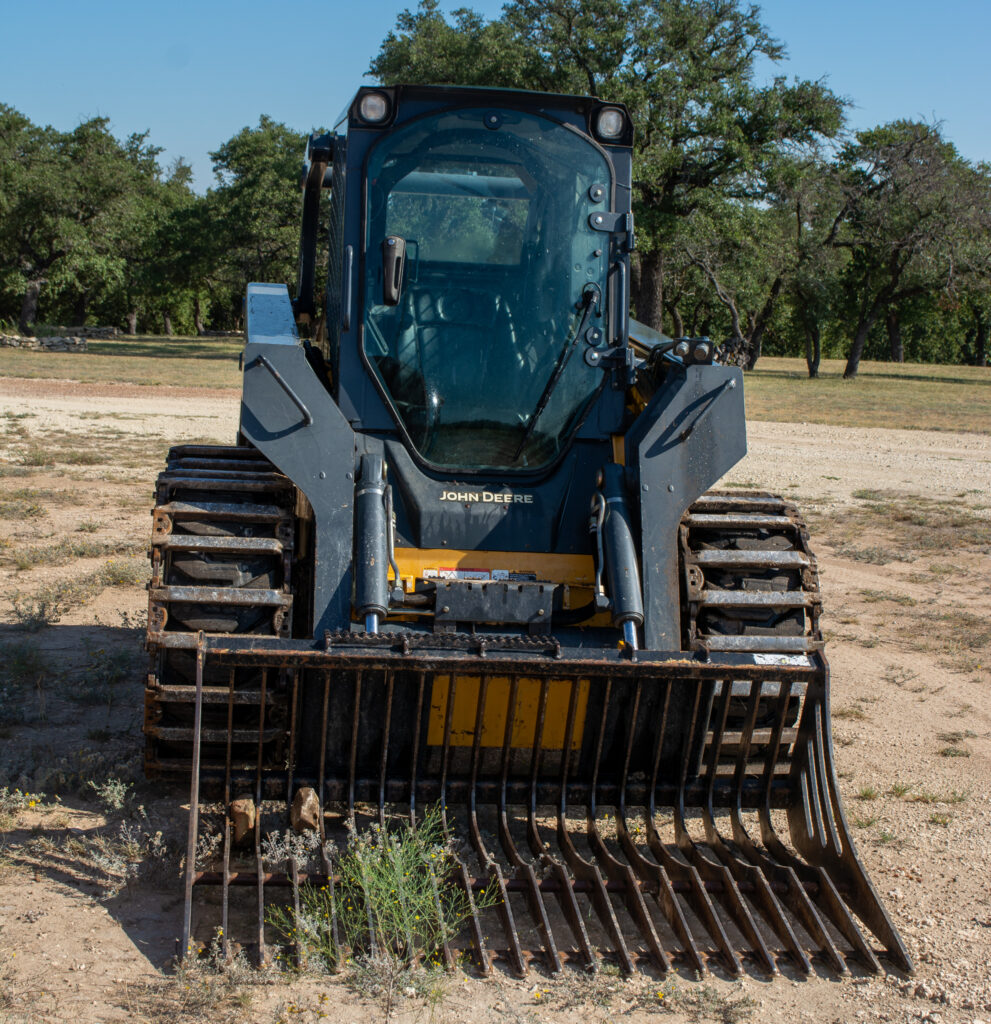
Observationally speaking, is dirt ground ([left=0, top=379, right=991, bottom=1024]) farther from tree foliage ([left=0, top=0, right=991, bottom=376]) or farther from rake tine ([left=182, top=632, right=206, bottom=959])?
tree foliage ([left=0, top=0, right=991, bottom=376])

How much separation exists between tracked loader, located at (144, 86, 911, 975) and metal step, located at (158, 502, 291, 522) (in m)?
0.01

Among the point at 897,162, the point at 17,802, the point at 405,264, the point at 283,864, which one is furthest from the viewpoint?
the point at 897,162

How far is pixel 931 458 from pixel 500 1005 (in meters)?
15.7

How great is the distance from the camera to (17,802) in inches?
174

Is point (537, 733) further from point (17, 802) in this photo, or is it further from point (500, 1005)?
point (17, 802)

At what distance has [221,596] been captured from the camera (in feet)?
13.6

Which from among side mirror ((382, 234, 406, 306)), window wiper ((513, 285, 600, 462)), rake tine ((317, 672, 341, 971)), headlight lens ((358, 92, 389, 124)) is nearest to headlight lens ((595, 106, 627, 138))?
window wiper ((513, 285, 600, 462))

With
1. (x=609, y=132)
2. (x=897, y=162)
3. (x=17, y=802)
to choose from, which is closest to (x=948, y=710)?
(x=609, y=132)

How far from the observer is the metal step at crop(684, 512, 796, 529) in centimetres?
467

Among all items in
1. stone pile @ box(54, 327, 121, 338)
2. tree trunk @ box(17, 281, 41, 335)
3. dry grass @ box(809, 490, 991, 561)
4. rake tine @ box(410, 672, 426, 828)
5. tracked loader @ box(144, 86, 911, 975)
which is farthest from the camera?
stone pile @ box(54, 327, 121, 338)

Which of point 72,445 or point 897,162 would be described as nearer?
point 72,445

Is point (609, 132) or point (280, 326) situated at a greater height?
point (609, 132)

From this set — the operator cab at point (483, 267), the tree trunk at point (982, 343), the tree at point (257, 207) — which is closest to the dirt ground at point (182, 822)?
the operator cab at point (483, 267)

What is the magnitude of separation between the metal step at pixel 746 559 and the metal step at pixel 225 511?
1.70m
